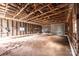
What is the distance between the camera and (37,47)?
2.82 m

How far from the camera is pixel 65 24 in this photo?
289 centimetres

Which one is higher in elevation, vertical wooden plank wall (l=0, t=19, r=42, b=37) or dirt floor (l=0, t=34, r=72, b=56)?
vertical wooden plank wall (l=0, t=19, r=42, b=37)

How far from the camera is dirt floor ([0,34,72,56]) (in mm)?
2764

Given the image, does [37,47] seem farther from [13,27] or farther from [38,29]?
[13,27]

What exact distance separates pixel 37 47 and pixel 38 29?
16.7 inches

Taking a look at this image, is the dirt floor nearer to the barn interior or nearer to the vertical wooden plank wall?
the barn interior

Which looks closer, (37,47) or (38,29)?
(37,47)

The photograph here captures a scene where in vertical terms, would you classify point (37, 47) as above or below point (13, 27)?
below

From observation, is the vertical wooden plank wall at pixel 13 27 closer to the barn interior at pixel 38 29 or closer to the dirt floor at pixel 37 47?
the barn interior at pixel 38 29

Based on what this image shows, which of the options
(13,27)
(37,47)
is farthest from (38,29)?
(13,27)

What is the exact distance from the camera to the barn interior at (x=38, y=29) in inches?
107

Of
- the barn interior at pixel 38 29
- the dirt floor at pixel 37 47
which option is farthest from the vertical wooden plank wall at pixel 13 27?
the dirt floor at pixel 37 47

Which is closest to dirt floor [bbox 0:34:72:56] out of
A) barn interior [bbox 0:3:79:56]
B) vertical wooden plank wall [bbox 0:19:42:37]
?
barn interior [bbox 0:3:79:56]

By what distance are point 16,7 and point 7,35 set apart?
649mm
